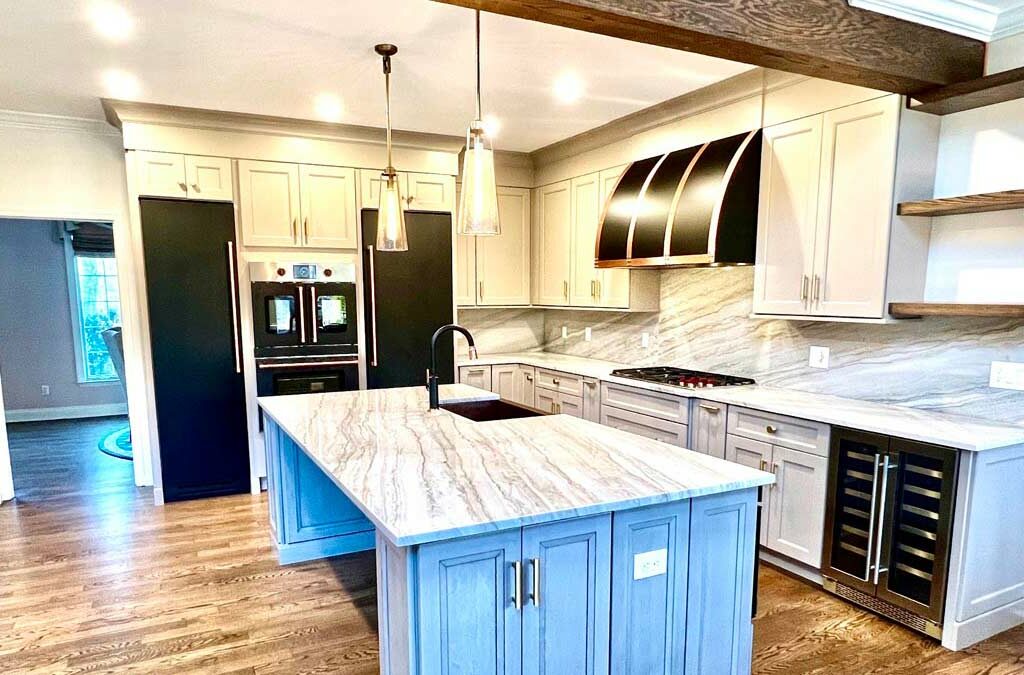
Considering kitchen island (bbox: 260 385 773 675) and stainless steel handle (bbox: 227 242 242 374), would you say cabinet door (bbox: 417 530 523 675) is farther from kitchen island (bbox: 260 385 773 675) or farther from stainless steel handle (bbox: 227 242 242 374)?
stainless steel handle (bbox: 227 242 242 374)

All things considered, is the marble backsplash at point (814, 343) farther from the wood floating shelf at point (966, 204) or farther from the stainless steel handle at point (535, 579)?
the stainless steel handle at point (535, 579)

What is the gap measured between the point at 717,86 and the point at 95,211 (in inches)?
163

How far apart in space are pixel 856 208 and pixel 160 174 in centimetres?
400

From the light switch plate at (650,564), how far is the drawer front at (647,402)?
1699 mm

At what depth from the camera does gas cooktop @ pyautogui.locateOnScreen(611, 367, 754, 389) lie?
3.38m

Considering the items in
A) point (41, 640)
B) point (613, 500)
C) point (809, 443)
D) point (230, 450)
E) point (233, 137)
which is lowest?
point (41, 640)

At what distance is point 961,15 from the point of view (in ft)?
7.68

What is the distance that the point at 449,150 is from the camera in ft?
14.9

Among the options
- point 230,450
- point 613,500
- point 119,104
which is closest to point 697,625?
point 613,500

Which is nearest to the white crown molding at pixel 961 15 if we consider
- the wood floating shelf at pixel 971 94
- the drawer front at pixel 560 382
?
the wood floating shelf at pixel 971 94

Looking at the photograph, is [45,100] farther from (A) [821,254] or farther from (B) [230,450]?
(A) [821,254]

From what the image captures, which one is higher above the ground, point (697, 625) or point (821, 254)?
point (821, 254)

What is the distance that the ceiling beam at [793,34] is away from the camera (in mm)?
1713

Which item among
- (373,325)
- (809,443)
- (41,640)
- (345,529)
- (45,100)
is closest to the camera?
(41,640)
